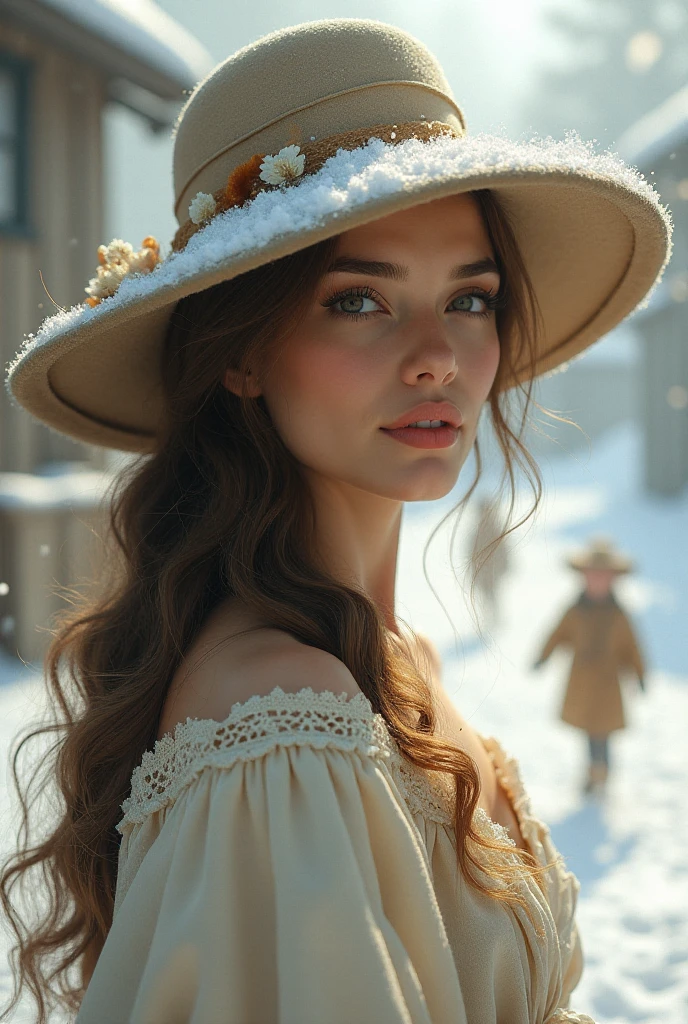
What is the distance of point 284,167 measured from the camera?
119 cm

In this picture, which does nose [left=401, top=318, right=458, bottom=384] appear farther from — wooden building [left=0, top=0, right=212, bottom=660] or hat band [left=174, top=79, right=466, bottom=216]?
wooden building [left=0, top=0, right=212, bottom=660]

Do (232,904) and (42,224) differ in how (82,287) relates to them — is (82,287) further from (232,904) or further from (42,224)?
(232,904)

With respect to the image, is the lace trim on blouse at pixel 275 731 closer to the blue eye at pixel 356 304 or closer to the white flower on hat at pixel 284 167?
the blue eye at pixel 356 304

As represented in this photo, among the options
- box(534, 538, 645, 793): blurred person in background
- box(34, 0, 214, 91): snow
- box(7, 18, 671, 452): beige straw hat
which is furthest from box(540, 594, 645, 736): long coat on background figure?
box(34, 0, 214, 91): snow

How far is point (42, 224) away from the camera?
493 centimetres

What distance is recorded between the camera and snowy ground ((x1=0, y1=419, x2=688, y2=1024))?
270 centimetres

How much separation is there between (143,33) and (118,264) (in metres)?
4.03

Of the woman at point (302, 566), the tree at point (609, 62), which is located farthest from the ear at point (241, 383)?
the tree at point (609, 62)

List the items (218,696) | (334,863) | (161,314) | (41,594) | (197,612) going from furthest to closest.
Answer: (41,594)
(161,314)
(197,612)
(218,696)
(334,863)

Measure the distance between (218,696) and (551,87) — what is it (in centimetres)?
2215

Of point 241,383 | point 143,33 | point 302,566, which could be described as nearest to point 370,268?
point 241,383

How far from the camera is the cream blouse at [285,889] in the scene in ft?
2.89

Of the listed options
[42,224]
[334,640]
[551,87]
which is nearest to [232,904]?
[334,640]

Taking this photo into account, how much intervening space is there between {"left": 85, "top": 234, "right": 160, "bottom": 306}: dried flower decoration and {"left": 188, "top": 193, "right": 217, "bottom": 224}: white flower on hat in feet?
0.55
